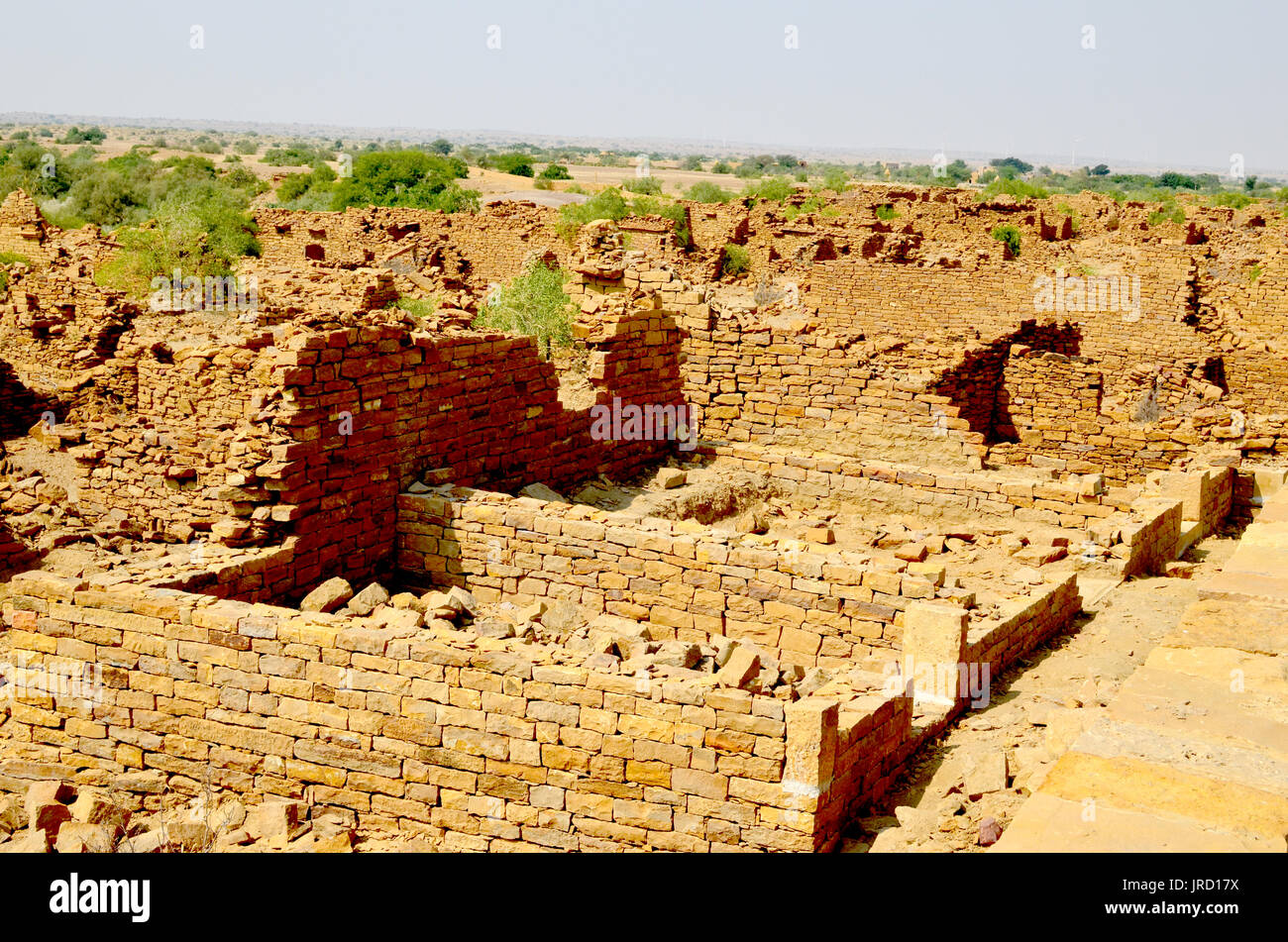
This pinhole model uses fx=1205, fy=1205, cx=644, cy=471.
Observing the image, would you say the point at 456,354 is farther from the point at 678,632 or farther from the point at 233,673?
the point at 233,673

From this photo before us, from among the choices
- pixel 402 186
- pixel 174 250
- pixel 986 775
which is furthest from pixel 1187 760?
pixel 402 186

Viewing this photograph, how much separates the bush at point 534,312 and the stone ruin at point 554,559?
7.81 ft

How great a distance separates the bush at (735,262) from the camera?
28.1m

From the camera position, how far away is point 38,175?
4928 cm

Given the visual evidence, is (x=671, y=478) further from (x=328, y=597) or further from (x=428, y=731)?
(x=428, y=731)

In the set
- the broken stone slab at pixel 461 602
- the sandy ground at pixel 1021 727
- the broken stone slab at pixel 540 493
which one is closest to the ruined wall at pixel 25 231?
the broken stone slab at pixel 540 493

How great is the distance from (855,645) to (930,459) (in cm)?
460

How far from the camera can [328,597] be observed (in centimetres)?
717

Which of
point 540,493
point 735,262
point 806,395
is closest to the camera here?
point 540,493

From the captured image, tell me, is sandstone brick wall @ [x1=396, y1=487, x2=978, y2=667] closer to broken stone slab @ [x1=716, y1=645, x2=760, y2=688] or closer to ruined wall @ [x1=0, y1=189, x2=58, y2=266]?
broken stone slab @ [x1=716, y1=645, x2=760, y2=688]

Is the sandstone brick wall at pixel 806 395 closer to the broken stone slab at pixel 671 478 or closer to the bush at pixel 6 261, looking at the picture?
the broken stone slab at pixel 671 478

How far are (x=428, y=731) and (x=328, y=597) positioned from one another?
158 cm

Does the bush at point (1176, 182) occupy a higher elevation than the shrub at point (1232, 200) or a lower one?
higher

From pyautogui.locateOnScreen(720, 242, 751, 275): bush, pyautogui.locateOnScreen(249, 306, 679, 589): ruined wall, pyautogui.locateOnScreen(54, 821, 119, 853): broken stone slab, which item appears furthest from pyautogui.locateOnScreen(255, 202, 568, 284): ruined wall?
pyautogui.locateOnScreen(54, 821, 119, 853): broken stone slab
